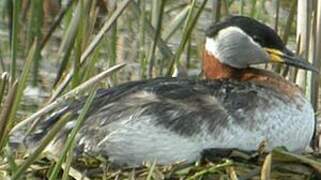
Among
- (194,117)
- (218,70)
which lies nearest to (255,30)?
(218,70)

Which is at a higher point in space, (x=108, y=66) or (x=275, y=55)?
(x=275, y=55)

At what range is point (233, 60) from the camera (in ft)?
19.7

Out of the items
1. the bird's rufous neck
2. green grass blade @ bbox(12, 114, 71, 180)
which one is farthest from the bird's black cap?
green grass blade @ bbox(12, 114, 71, 180)

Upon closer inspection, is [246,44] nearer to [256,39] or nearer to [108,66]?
[256,39]

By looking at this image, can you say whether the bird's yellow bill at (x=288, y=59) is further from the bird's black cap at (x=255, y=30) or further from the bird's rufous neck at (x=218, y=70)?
the bird's rufous neck at (x=218, y=70)

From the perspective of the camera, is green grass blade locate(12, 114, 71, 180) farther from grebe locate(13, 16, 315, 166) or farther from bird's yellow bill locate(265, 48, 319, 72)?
bird's yellow bill locate(265, 48, 319, 72)

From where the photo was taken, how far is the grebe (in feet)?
17.4

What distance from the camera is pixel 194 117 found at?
5.36 meters

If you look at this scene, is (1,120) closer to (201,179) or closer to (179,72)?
(201,179)

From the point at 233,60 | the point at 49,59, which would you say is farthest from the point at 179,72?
the point at 49,59

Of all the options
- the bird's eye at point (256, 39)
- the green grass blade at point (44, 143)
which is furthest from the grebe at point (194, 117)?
the green grass blade at point (44, 143)

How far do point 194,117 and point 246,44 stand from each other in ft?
2.43

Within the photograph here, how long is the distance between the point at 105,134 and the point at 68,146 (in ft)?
3.19

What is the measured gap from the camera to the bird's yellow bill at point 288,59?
5.91 meters
